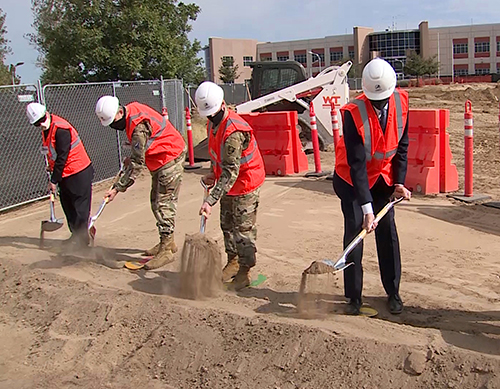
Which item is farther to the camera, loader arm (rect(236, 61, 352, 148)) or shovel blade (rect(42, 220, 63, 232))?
loader arm (rect(236, 61, 352, 148))

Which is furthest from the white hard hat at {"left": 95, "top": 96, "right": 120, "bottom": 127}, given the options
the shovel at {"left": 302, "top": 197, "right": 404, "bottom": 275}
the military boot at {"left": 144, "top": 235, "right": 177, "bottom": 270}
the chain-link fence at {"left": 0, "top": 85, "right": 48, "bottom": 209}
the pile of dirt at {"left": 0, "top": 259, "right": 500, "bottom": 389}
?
the chain-link fence at {"left": 0, "top": 85, "right": 48, "bottom": 209}

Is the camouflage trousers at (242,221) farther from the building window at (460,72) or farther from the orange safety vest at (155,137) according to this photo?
the building window at (460,72)

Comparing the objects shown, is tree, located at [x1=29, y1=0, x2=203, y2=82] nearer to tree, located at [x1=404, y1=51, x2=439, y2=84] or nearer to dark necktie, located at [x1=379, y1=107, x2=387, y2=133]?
dark necktie, located at [x1=379, y1=107, x2=387, y2=133]

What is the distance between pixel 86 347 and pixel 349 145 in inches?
101

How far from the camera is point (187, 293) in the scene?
17.4 feet

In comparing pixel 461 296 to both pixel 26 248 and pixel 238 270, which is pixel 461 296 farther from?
pixel 26 248

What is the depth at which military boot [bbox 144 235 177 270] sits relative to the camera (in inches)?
246

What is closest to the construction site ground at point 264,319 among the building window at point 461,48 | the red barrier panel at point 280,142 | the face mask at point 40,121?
the face mask at point 40,121

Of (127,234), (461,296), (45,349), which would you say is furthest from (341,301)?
(127,234)

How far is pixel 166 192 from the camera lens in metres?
6.30

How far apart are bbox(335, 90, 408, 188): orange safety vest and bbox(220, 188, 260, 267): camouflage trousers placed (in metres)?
1.11

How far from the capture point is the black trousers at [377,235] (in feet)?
14.7

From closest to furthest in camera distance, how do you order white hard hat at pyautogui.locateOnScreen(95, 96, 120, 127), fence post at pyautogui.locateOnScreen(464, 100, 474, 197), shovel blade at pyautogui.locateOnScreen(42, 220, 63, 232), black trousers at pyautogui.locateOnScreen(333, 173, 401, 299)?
black trousers at pyautogui.locateOnScreen(333, 173, 401, 299), white hard hat at pyautogui.locateOnScreen(95, 96, 120, 127), shovel blade at pyautogui.locateOnScreen(42, 220, 63, 232), fence post at pyautogui.locateOnScreen(464, 100, 474, 197)

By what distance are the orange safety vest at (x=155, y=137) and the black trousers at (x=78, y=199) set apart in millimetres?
1040
